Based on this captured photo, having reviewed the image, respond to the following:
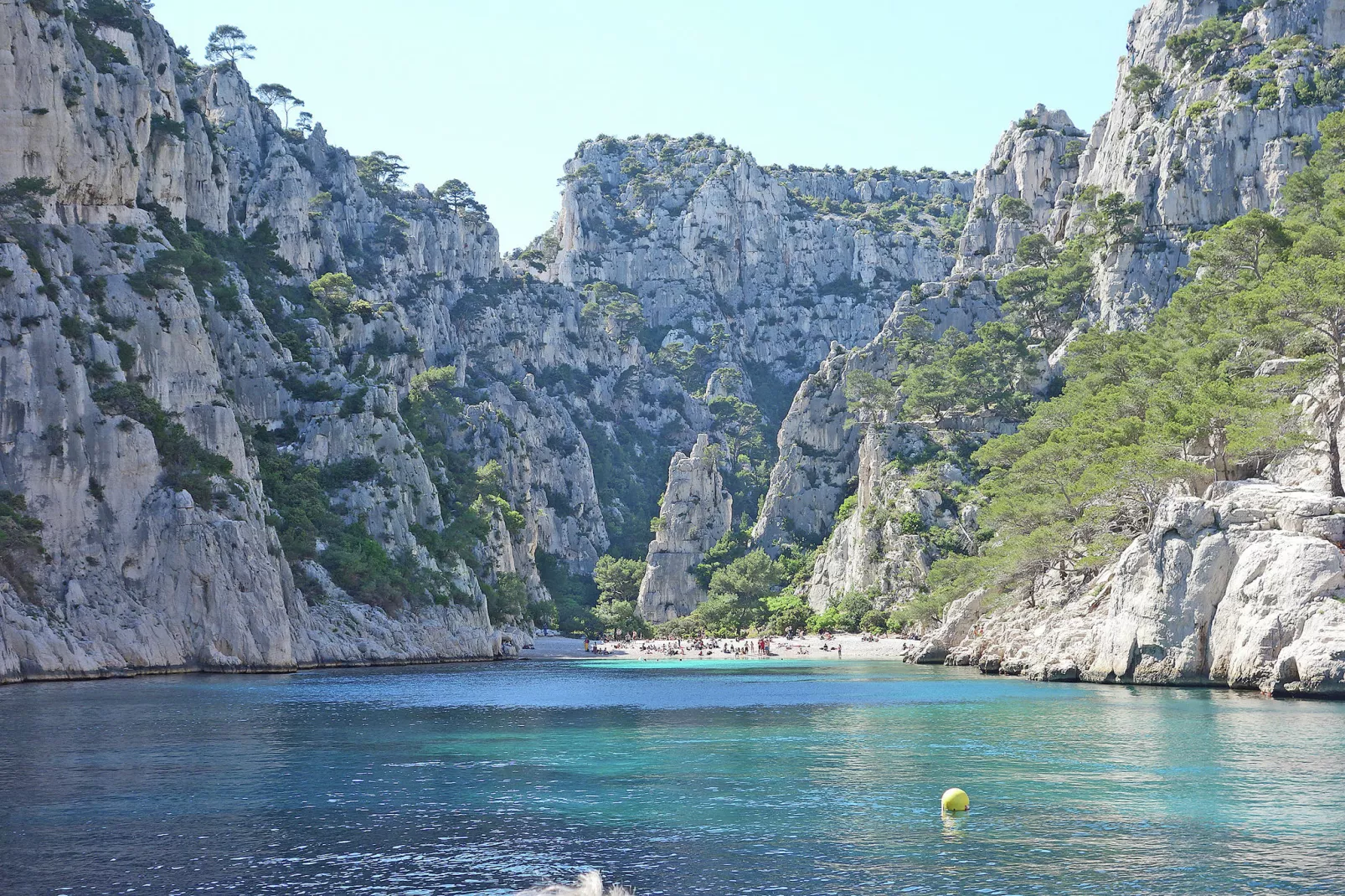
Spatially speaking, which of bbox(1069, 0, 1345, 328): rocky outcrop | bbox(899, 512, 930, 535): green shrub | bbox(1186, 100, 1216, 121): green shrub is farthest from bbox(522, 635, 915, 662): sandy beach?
bbox(1186, 100, 1216, 121): green shrub

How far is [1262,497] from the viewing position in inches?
2019

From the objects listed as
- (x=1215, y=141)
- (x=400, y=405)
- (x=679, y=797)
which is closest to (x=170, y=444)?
(x=400, y=405)

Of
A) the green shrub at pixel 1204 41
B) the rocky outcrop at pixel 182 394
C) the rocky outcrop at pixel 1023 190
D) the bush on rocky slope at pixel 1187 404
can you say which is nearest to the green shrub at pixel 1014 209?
the rocky outcrop at pixel 1023 190

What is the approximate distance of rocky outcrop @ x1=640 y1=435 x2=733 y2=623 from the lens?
160625 mm

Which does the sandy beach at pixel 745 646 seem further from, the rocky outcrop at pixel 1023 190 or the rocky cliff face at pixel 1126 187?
the rocky outcrop at pixel 1023 190

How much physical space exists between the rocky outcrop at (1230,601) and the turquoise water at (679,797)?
2011mm

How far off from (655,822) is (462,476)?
11325 centimetres

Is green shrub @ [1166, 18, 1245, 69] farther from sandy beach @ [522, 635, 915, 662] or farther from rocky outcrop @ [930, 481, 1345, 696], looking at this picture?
rocky outcrop @ [930, 481, 1345, 696]

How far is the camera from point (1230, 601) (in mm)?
48656

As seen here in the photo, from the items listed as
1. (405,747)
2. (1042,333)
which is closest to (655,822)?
(405,747)

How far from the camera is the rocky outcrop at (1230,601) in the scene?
1740 inches

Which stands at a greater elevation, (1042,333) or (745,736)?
(1042,333)

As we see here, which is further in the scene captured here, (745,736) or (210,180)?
(210,180)

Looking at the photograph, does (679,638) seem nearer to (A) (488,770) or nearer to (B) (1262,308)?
(B) (1262,308)
